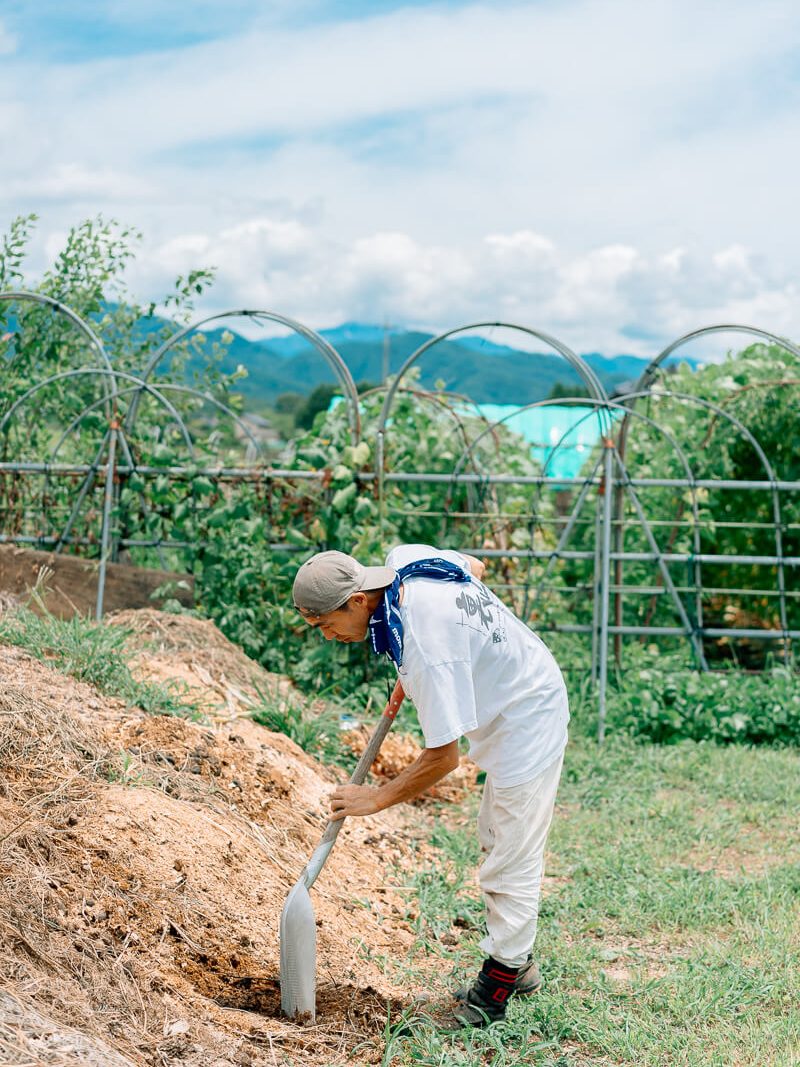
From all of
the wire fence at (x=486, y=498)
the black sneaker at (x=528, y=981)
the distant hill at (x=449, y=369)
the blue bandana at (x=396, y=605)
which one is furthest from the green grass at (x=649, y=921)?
the distant hill at (x=449, y=369)

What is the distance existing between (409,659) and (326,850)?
2.22ft

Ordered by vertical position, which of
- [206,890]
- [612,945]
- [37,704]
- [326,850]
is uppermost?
[37,704]

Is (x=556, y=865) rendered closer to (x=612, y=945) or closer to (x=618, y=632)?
(x=612, y=945)

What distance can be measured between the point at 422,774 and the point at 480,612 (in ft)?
1.40

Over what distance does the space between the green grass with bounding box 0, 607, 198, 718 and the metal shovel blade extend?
4.88ft

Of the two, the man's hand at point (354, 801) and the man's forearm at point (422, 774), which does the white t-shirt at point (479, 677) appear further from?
the man's hand at point (354, 801)

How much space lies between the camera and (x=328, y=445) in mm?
6367

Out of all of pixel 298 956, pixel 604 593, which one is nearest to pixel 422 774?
pixel 298 956

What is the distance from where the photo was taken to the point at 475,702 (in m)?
2.70

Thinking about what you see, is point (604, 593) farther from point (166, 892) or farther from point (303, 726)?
point (166, 892)

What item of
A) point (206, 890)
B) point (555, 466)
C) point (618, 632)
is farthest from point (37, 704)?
point (555, 466)

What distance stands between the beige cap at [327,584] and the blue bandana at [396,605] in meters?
0.06

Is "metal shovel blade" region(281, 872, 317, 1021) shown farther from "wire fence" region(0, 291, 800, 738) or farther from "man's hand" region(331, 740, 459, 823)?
"wire fence" region(0, 291, 800, 738)

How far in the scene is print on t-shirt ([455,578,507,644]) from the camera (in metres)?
2.68
